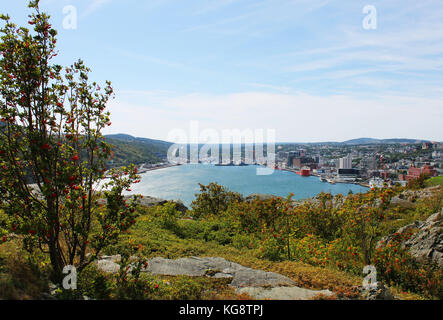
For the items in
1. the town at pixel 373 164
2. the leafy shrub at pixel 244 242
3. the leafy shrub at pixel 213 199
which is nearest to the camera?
the leafy shrub at pixel 244 242

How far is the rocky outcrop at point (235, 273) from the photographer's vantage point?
394 cm

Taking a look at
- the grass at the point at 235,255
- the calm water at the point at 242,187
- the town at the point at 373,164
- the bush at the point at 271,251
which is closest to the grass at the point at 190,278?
the grass at the point at 235,255

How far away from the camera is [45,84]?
3648 millimetres

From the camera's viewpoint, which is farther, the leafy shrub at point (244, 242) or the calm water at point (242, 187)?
the calm water at point (242, 187)

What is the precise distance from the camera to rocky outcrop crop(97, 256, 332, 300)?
3.94 metres

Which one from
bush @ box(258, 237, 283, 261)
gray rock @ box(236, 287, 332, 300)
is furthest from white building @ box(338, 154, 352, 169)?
gray rock @ box(236, 287, 332, 300)

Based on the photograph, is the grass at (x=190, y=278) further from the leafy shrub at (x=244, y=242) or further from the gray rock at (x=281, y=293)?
the gray rock at (x=281, y=293)

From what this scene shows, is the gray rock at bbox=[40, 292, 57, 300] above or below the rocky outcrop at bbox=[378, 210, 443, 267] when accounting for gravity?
above

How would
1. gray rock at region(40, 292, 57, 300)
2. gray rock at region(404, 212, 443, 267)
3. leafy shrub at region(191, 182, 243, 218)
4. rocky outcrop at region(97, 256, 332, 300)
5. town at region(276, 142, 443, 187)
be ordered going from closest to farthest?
gray rock at region(40, 292, 57, 300) → rocky outcrop at region(97, 256, 332, 300) → gray rock at region(404, 212, 443, 267) → leafy shrub at region(191, 182, 243, 218) → town at region(276, 142, 443, 187)

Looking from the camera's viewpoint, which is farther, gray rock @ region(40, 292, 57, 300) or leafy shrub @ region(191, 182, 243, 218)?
leafy shrub @ region(191, 182, 243, 218)

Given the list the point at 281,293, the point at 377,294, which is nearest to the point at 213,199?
the point at 281,293

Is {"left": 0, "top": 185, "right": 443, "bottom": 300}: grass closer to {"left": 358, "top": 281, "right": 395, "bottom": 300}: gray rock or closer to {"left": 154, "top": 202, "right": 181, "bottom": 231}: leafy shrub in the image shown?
{"left": 154, "top": 202, "right": 181, "bottom": 231}: leafy shrub
